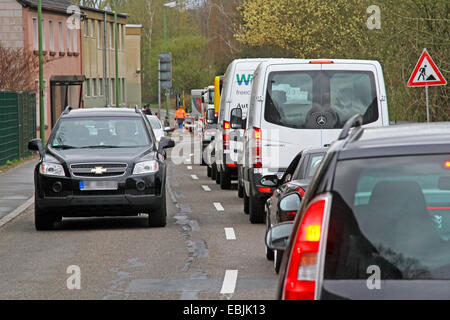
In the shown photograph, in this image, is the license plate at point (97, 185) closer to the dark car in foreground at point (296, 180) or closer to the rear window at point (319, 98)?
the rear window at point (319, 98)

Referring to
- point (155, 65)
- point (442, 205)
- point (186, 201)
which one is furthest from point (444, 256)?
point (155, 65)

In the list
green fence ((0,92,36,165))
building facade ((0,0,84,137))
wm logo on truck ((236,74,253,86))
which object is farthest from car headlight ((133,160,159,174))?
building facade ((0,0,84,137))

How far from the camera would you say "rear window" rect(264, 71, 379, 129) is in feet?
47.7

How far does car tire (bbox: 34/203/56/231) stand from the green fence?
16.6m

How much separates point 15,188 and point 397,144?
63.6 feet

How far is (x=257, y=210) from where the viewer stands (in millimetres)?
15141

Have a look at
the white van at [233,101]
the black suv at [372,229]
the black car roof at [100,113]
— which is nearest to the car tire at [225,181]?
the white van at [233,101]

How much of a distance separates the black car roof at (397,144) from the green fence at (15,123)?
27436mm

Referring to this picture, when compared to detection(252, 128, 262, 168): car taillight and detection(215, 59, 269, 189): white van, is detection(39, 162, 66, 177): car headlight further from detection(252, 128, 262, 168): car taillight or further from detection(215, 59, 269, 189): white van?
detection(215, 59, 269, 189): white van

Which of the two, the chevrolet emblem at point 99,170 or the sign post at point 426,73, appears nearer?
the chevrolet emblem at point 99,170

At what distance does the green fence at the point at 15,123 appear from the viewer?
31.5 m

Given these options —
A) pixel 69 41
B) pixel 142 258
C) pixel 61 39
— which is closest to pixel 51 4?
pixel 61 39
